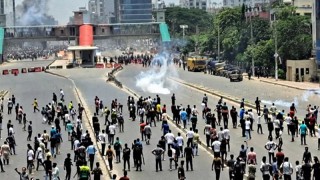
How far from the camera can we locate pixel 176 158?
28.6 meters

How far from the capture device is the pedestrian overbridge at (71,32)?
453 feet

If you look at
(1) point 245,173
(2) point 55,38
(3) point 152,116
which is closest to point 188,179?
(1) point 245,173

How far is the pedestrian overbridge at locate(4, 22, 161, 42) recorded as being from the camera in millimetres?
138000

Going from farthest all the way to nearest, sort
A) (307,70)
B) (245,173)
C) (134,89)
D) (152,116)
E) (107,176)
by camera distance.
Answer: (307,70) < (134,89) < (152,116) < (107,176) < (245,173)

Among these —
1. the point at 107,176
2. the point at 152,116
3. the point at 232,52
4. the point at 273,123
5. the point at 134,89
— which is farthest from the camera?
the point at 232,52

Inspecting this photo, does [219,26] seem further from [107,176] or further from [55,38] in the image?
[107,176]

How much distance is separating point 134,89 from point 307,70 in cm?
1764

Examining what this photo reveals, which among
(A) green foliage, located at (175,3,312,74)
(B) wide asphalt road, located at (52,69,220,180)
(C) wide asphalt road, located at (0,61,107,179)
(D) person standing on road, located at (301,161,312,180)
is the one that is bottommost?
(C) wide asphalt road, located at (0,61,107,179)

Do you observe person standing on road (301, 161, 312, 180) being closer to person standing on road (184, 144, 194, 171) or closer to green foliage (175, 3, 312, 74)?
person standing on road (184, 144, 194, 171)

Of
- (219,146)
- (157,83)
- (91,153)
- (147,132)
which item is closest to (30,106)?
(157,83)

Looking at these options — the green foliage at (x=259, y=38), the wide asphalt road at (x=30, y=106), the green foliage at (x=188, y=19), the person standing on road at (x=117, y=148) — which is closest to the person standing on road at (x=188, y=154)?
the person standing on road at (x=117, y=148)

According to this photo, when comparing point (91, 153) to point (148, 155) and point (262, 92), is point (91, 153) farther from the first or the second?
point (262, 92)

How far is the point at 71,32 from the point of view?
140 meters

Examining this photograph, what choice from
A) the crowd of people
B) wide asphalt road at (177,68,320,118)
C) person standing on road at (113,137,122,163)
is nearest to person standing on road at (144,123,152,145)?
the crowd of people
